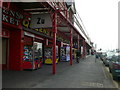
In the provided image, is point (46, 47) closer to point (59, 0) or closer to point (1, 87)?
point (59, 0)

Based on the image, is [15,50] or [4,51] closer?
[15,50]

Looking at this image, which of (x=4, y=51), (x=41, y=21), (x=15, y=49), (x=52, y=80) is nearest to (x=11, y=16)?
(x=41, y=21)

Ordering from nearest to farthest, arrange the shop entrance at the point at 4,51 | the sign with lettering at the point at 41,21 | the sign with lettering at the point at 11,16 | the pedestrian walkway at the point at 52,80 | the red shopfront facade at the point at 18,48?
1. the pedestrian walkway at the point at 52,80
2. the sign with lettering at the point at 11,16
3. the sign with lettering at the point at 41,21
4. the red shopfront facade at the point at 18,48
5. the shop entrance at the point at 4,51

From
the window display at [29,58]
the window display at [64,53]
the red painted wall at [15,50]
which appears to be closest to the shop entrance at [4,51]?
the red painted wall at [15,50]

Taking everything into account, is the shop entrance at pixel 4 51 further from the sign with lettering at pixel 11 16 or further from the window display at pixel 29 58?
the sign with lettering at pixel 11 16

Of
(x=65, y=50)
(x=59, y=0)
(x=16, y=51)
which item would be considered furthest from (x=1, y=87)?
(x=65, y=50)

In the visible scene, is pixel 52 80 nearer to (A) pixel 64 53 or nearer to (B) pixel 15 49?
(B) pixel 15 49

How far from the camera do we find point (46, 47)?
16.8 metres

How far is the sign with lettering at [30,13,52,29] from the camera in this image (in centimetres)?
1084

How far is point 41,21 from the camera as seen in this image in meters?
11.1

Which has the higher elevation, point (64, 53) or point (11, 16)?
point (11, 16)

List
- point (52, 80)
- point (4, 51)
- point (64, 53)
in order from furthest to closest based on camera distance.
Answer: point (64, 53)
point (4, 51)
point (52, 80)

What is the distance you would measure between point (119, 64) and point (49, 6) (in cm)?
541

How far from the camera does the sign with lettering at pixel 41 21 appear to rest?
10.8m
